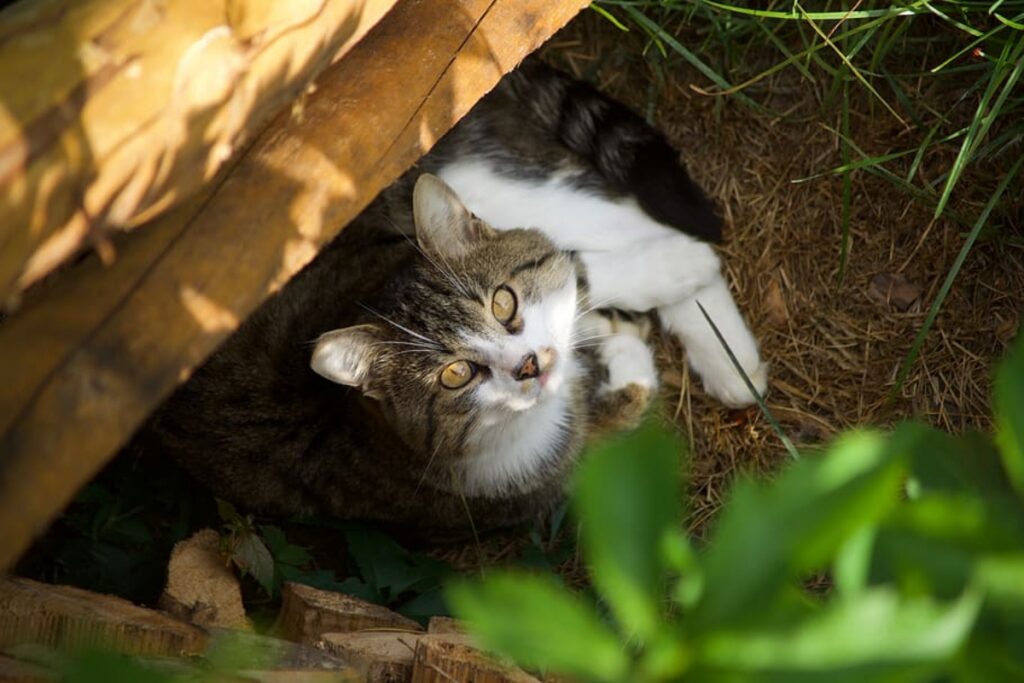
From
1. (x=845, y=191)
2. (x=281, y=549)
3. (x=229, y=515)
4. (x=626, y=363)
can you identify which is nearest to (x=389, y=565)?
(x=281, y=549)

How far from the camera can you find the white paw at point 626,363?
299 cm

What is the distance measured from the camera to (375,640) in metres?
2.09

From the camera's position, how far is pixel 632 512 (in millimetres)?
732

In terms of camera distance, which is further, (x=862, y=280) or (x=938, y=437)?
(x=862, y=280)

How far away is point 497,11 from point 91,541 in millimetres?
1970

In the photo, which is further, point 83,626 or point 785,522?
point 83,626

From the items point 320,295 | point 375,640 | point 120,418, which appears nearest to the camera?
point 120,418

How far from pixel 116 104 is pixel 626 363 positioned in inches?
74.5

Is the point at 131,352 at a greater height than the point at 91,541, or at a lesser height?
greater

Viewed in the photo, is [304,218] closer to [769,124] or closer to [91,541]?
[91,541]

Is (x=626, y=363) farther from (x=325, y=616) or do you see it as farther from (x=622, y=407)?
(x=325, y=616)

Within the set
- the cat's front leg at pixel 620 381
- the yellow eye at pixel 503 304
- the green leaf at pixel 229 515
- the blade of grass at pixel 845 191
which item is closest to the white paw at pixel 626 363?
the cat's front leg at pixel 620 381

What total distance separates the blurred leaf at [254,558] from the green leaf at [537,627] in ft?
6.74

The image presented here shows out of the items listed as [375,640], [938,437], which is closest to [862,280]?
[375,640]
